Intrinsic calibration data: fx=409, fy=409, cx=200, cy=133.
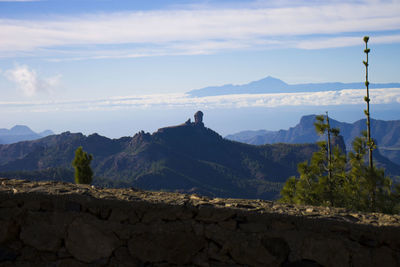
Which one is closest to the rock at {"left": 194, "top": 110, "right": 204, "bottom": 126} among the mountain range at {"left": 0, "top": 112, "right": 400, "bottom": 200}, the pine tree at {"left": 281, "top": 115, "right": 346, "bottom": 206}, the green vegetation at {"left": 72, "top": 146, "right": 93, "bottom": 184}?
the mountain range at {"left": 0, "top": 112, "right": 400, "bottom": 200}

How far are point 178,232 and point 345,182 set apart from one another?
42.9ft

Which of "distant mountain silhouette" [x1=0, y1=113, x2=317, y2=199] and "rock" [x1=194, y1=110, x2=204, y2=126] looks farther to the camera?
"rock" [x1=194, y1=110, x2=204, y2=126]

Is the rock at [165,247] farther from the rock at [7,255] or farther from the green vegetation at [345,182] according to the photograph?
the green vegetation at [345,182]

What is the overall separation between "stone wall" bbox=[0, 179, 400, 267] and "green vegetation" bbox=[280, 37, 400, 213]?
10092 mm

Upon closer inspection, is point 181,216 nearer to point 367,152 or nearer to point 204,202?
point 204,202

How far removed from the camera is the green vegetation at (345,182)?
45.5ft

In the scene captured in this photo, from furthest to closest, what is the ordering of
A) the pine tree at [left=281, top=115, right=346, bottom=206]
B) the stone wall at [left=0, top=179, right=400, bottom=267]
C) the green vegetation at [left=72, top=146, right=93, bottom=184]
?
the pine tree at [left=281, top=115, right=346, bottom=206], the green vegetation at [left=72, top=146, right=93, bottom=184], the stone wall at [left=0, top=179, right=400, bottom=267]

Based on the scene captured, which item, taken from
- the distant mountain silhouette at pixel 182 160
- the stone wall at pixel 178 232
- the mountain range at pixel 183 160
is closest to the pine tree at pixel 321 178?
the stone wall at pixel 178 232

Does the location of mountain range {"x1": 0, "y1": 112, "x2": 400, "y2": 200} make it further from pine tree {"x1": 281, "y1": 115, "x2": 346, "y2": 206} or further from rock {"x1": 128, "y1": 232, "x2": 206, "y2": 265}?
rock {"x1": 128, "y1": 232, "x2": 206, "y2": 265}

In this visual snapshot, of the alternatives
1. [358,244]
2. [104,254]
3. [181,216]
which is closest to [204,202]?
[181,216]

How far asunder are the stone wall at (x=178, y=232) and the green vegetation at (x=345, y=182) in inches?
397

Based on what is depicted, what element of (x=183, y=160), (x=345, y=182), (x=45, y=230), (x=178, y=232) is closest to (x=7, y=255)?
(x=45, y=230)

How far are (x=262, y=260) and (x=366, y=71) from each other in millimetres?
13510

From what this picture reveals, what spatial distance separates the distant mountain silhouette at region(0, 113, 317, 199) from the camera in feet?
399
